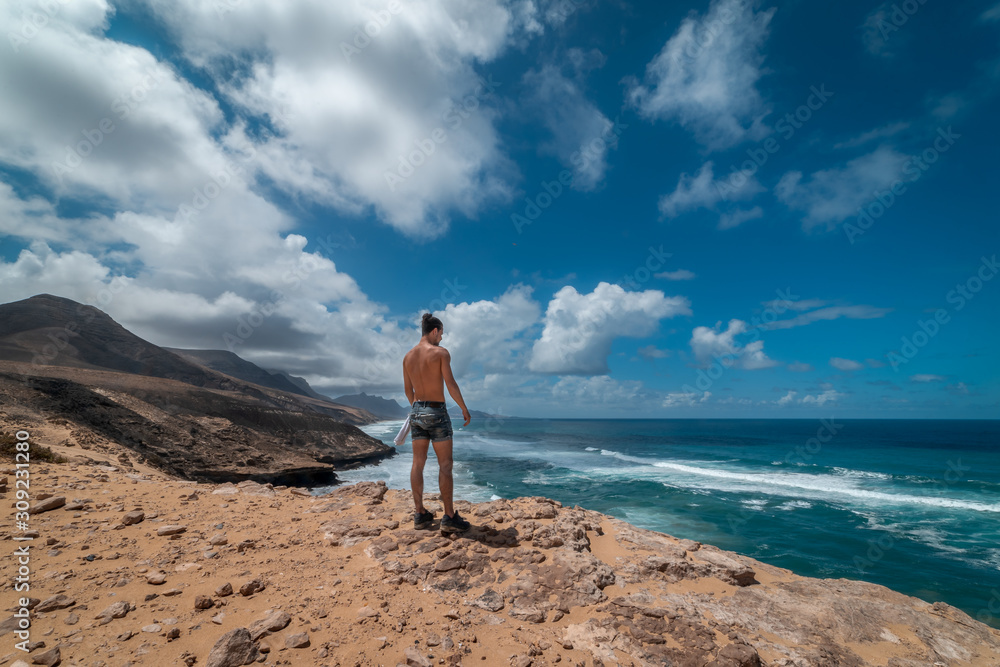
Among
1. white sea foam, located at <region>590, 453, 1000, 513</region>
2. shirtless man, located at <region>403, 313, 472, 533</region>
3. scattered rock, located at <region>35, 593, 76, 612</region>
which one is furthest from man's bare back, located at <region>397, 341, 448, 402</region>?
white sea foam, located at <region>590, 453, 1000, 513</region>

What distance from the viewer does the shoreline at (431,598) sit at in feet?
8.25

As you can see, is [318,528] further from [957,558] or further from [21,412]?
[957,558]

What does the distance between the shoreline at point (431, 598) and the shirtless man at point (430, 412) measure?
0.35m

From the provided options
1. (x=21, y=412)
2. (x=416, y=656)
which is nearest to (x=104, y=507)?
(x=416, y=656)

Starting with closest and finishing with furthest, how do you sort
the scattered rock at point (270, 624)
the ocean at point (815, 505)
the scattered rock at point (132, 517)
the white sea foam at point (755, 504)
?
the scattered rock at point (270, 624)
the scattered rock at point (132, 517)
the ocean at point (815, 505)
the white sea foam at point (755, 504)

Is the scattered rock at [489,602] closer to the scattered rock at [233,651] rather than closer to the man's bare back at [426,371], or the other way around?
the scattered rock at [233,651]

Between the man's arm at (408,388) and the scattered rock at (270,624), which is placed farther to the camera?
the man's arm at (408,388)

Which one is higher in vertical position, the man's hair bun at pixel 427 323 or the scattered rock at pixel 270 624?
the man's hair bun at pixel 427 323

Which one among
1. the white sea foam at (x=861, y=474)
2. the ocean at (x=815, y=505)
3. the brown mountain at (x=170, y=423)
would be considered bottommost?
the ocean at (x=815, y=505)

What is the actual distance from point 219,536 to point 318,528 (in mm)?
1012

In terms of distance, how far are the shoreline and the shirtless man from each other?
1.16ft

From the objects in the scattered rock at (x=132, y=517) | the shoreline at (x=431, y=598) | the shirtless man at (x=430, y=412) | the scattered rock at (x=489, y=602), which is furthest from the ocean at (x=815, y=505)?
the scattered rock at (x=132, y=517)

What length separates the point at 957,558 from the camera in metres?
12.7

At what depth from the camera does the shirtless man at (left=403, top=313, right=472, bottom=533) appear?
14.4 feet
